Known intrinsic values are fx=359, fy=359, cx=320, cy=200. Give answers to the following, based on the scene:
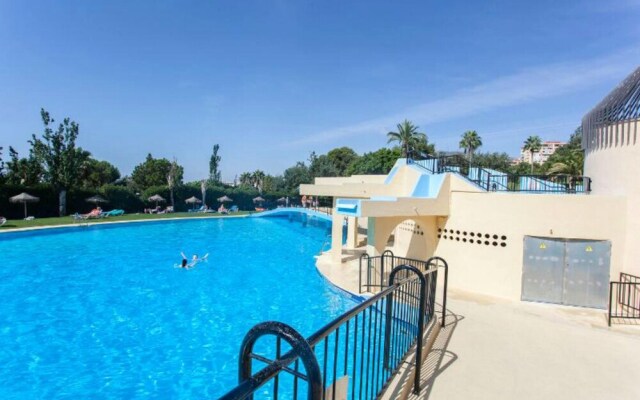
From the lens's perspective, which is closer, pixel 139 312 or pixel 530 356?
pixel 530 356

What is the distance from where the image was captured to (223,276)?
15477 mm

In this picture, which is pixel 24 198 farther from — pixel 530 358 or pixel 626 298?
pixel 626 298

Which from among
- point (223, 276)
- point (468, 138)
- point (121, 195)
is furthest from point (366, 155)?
point (223, 276)

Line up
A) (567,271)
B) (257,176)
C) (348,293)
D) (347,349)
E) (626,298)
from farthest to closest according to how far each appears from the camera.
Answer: (257,176) → (348,293) → (567,271) → (626,298) → (347,349)

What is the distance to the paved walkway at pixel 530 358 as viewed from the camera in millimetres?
5371

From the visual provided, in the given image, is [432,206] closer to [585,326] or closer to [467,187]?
[467,187]

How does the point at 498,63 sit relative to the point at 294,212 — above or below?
above

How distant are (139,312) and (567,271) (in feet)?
43.0

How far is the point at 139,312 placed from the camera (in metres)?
11.1

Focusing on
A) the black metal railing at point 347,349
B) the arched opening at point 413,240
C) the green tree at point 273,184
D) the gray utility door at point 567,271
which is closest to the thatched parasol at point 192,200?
the green tree at point 273,184

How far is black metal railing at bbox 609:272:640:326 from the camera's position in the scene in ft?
31.9

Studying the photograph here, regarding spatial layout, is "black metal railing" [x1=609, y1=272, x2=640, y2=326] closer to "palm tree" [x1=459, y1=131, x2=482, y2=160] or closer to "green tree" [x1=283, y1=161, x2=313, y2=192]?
"green tree" [x1=283, y1=161, x2=313, y2=192]

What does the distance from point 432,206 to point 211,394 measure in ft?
29.4

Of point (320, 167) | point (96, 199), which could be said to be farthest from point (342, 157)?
point (96, 199)
